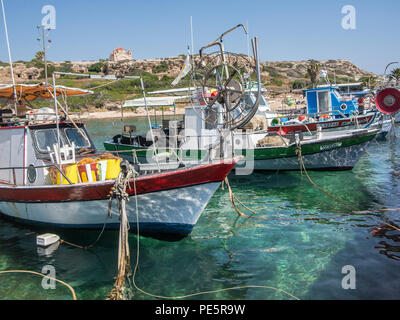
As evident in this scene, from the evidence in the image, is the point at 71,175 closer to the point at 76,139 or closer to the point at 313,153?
the point at 76,139

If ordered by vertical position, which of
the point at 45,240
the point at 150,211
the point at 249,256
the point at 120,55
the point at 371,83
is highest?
the point at 120,55

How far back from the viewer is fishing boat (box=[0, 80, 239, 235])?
6.54m

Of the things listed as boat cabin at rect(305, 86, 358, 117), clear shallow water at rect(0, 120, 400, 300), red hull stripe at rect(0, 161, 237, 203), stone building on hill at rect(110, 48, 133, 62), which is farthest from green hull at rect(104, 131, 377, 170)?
stone building on hill at rect(110, 48, 133, 62)

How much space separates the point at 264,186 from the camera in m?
12.1

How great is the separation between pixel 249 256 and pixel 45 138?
6035 millimetres

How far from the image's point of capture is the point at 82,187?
6695 millimetres

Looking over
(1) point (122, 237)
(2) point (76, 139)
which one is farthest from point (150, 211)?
(2) point (76, 139)

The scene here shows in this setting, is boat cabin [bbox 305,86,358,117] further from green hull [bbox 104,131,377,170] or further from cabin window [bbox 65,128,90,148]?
cabin window [bbox 65,128,90,148]

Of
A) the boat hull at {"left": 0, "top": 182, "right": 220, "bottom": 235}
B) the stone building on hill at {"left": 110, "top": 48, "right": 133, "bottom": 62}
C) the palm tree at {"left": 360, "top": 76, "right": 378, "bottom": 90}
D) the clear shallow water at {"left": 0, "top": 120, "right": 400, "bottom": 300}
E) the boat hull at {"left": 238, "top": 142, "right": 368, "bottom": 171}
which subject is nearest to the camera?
the clear shallow water at {"left": 0, "top": 120, "right": 400, "bottom": 300}

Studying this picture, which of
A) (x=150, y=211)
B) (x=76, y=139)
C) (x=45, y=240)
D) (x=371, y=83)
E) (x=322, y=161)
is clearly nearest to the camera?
(x=150, y=211)

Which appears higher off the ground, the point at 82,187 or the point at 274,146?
the point at 274,146

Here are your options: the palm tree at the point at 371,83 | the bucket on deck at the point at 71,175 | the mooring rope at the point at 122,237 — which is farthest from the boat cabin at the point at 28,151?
the palm tree at the point at 371,83

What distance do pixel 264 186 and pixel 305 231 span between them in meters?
4.47

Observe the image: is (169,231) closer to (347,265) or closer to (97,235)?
(97,235)
